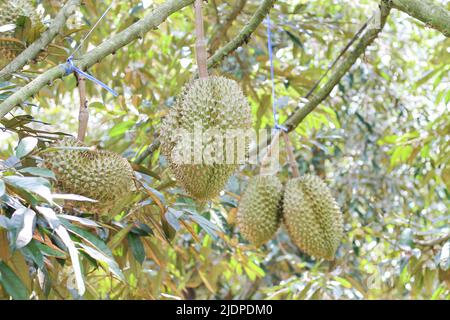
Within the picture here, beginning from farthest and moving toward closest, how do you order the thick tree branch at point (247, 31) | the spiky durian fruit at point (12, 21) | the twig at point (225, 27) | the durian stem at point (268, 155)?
1. the twig at point (225, 27)
2. the durian stem at point (268, 155)
3. the thick tree branch at point (247, 31)
4. the spiky durian fruit at point (12, 21)

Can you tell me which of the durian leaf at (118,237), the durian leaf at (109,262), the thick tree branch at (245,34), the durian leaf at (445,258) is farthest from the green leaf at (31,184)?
the durian leaf at (445,258)

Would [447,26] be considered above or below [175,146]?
above

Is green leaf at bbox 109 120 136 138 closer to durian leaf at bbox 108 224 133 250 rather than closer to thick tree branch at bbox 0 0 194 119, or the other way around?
durian leaf at bbox 108 224 133 250

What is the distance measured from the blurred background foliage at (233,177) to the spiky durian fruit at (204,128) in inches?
4.3

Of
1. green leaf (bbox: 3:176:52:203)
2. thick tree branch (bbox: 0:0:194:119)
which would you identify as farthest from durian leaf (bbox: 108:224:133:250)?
green leaf (bbox: 3:176:52:203)

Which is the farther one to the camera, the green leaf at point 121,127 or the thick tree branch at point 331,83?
the green leaf at point 121,127

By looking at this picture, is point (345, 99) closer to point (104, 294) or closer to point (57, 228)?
point (104, 294)

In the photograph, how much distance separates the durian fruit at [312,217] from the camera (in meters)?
1.46

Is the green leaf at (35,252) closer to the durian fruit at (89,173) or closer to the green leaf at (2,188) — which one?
the green leaf at (2,188)

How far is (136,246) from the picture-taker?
1.31 meters

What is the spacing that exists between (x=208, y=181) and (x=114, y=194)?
17cm

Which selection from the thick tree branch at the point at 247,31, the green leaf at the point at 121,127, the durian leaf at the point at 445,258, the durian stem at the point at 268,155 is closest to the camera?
the thick tree branch at the point at 247,31
